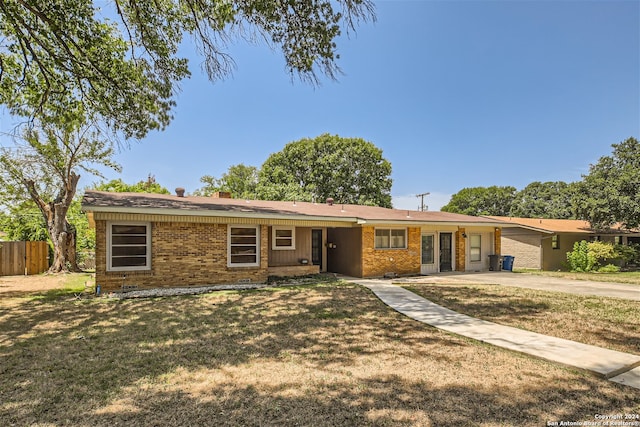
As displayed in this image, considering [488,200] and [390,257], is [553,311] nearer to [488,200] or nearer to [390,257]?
[390,257]

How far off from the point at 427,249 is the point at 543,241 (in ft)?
31.5

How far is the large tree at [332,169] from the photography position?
34.5 meters

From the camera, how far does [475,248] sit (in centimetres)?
1773

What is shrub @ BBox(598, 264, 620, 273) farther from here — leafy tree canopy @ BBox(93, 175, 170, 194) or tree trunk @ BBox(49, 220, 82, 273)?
leafy tree canopy @ BBox(93, 175, 170, 194)

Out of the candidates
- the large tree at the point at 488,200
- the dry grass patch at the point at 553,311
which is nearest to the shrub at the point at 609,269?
the dry grass patch at the point at 553,311

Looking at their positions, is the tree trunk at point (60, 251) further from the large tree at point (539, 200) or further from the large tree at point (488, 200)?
the large tree at point (488, 200)

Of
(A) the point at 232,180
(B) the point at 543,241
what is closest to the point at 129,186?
(A) the point at 232,180

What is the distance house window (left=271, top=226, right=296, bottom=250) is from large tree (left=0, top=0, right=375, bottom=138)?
5.81 meters

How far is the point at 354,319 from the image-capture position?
719 centimetres

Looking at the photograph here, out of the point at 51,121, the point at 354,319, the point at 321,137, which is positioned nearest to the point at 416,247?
the point at 354,319

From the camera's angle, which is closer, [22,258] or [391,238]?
[391,238]

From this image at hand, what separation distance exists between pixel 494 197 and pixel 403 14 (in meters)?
51.9

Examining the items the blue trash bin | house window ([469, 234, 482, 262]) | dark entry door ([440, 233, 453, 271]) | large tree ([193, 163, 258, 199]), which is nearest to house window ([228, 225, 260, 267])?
dark entry door ([440, 233, 453, 271])

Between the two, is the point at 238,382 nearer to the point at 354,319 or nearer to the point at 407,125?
the point at 354,319
